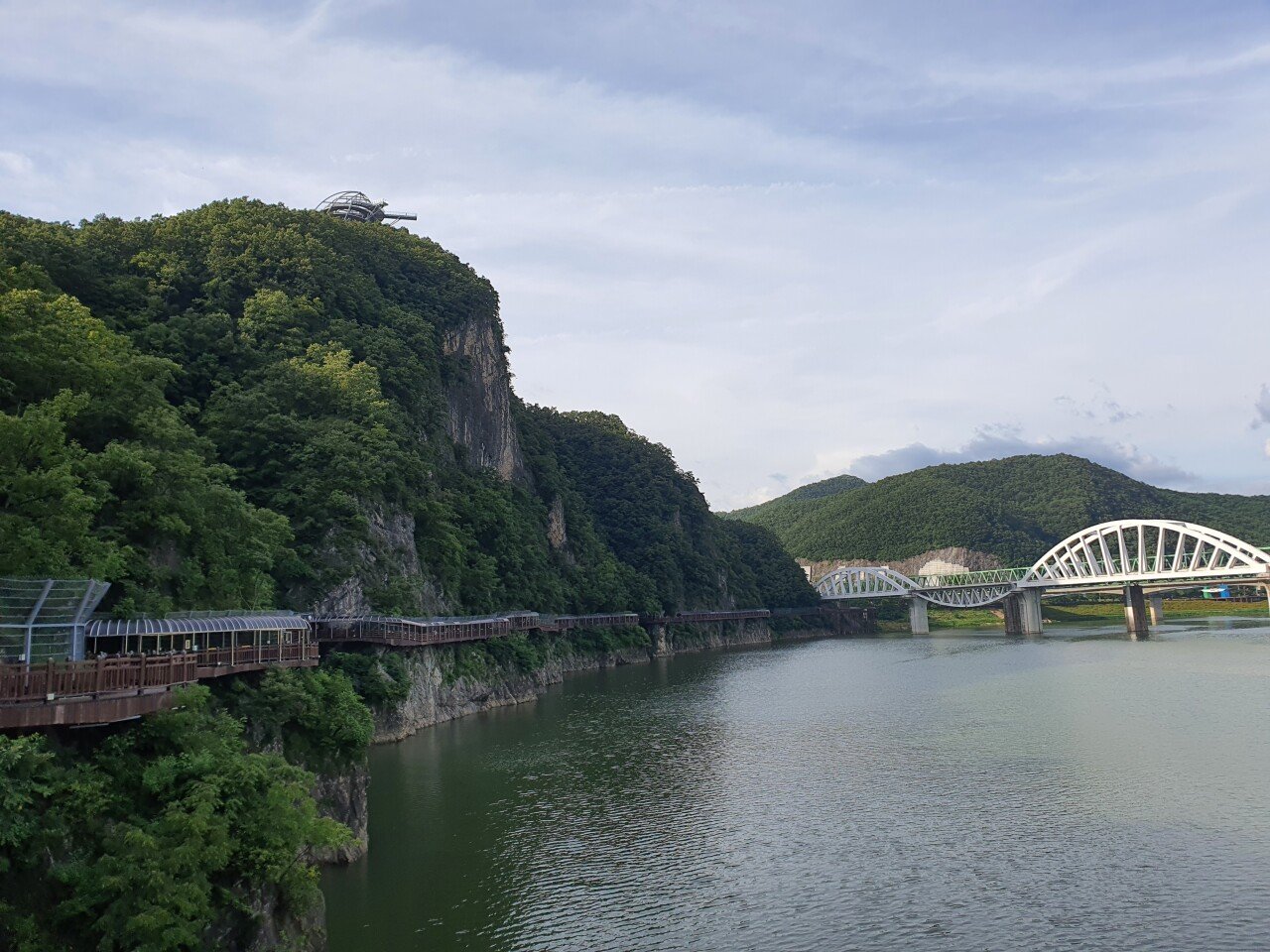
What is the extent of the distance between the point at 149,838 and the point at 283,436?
35236mm

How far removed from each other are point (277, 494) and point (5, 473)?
2326 centimetres

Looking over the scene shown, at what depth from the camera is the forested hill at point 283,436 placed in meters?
25.8

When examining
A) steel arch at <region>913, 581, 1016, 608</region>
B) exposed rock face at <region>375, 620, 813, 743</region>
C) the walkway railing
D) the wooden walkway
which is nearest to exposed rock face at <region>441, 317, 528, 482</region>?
exposed rock face at <region>375, 620, 813, 743</region>

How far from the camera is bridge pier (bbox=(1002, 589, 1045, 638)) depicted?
4929 inches

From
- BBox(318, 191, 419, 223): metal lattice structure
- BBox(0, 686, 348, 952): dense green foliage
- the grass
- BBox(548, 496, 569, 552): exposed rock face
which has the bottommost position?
the grass

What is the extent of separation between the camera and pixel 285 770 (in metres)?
19.4

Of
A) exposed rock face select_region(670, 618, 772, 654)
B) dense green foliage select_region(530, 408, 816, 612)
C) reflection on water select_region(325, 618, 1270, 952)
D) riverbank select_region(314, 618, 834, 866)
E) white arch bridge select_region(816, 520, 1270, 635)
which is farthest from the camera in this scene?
dense green foliage select_region(530, 408, 816, 612)

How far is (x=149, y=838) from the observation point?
15203 millimetres

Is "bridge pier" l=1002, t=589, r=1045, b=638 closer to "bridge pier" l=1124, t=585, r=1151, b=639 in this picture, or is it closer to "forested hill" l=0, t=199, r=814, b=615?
"bridge pier" l=1124, t=585, r=1151, b=639

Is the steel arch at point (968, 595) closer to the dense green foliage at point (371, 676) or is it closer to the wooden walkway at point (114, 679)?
the dense green foliage at point (371, 676)

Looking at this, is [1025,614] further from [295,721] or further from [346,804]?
[295,721]

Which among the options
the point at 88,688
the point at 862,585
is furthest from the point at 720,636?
the point at 88,688

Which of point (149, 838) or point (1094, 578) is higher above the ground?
point (1094, 578)

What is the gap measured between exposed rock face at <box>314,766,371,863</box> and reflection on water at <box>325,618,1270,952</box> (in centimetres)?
73
